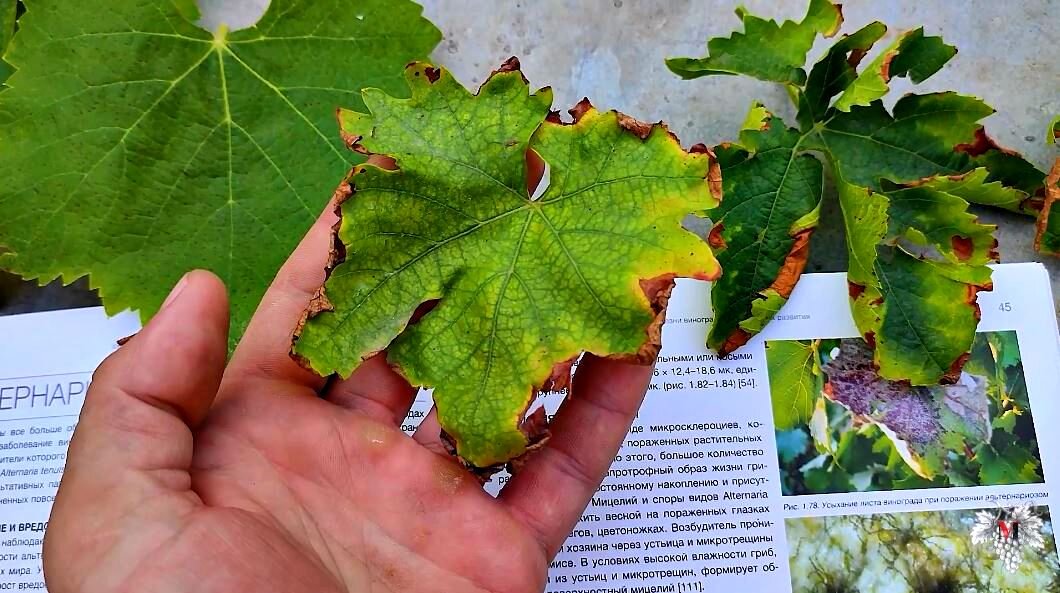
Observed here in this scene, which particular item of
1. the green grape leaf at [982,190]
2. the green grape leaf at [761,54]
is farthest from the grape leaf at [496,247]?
the green grape leaf at [982,190]

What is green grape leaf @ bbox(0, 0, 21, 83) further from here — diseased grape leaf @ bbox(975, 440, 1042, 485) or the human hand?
diseased grape leaf @ bbox(975, 440, 1042, 485)

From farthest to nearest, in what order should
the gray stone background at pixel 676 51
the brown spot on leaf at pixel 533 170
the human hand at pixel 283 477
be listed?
the gray stone background at pixel 676 51, the brown spot on leaf at pixel 533 170, the human hand at pixel 283 477

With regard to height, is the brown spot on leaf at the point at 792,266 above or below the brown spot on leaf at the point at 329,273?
above

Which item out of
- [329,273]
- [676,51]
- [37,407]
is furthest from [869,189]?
[37,407]

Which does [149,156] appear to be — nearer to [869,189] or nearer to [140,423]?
[140,423]

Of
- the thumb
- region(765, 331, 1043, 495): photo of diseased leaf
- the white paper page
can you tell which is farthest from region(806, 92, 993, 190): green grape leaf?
the white paper page

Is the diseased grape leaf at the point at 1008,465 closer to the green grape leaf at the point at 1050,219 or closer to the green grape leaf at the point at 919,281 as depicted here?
the green grape leaf at the point at 919,281
